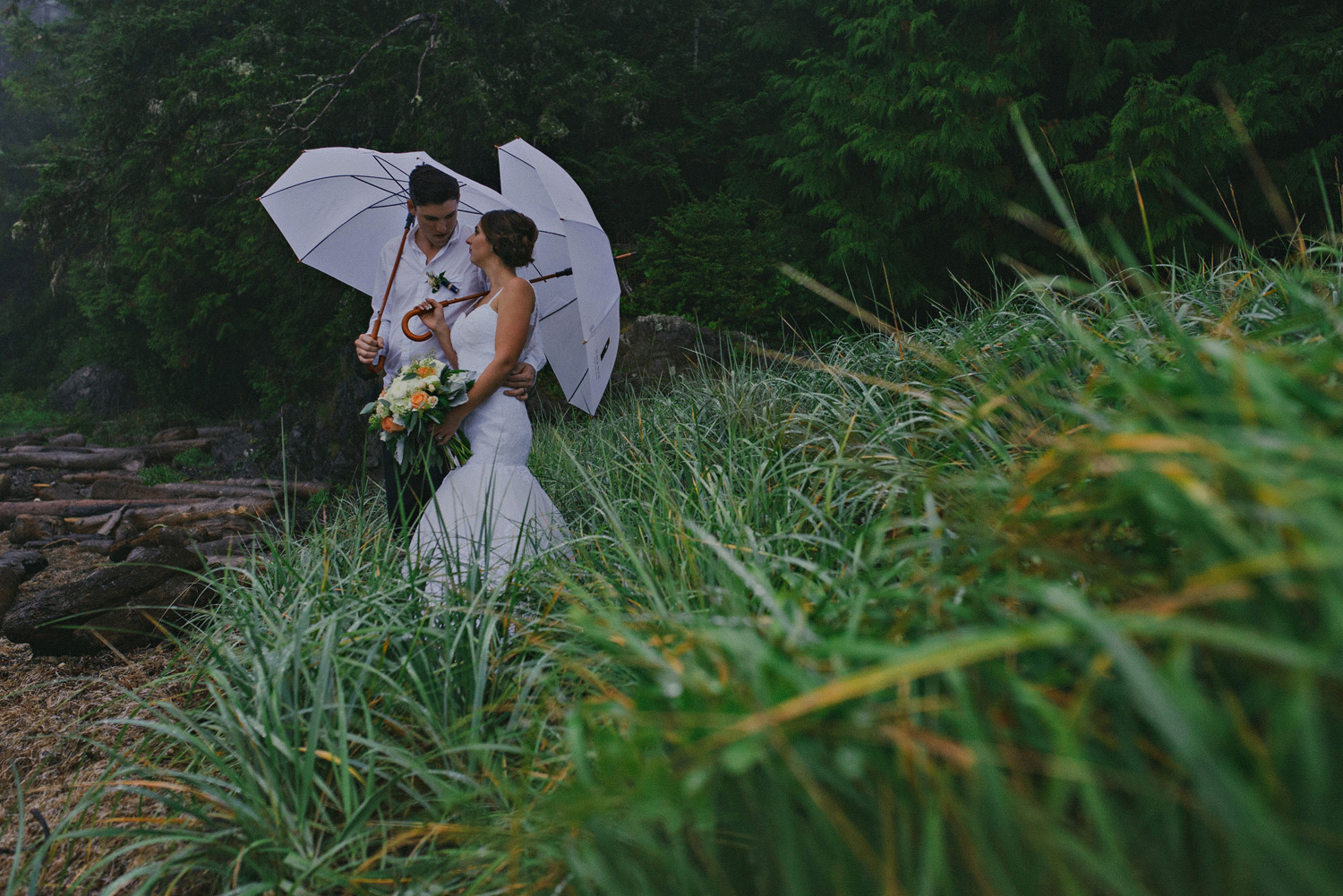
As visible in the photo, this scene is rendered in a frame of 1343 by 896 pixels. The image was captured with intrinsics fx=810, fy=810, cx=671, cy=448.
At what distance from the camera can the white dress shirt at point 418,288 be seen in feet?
12.8

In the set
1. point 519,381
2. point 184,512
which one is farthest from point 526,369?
point 184,512

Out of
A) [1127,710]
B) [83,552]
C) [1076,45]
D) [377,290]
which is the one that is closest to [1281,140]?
[1076,45]

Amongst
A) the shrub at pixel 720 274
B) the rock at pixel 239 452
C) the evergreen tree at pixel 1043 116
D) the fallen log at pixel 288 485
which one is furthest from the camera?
the rock at pixel 239 452

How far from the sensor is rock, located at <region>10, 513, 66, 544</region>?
21.0 feet

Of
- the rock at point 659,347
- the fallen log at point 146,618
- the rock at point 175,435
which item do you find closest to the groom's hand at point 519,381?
the fallen log at point 146,618

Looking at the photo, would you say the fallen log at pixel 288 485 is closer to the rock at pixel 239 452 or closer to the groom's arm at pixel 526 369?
the rock at pixel 239 452

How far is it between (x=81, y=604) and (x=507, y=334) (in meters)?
2.35

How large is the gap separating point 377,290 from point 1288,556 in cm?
391

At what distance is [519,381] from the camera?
3.68m

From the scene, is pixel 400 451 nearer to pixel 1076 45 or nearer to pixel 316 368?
pixel 1076 45

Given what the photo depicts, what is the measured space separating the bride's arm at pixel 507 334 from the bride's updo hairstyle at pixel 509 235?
112 millimetres

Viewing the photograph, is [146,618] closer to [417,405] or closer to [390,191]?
[417,405]

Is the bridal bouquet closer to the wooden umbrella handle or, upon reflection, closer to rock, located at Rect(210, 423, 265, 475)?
the wooden umbrella handle

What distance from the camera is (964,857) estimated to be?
1.00 meters
